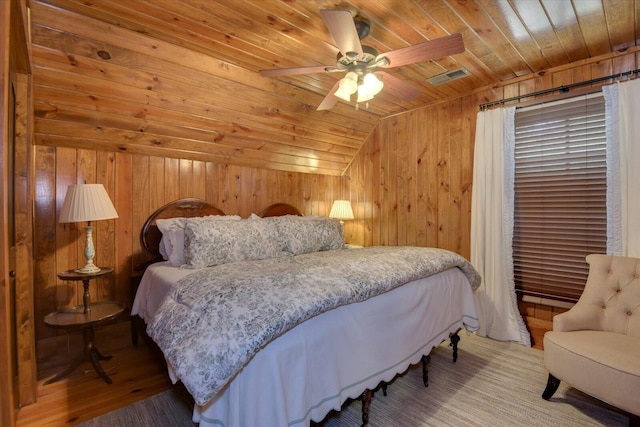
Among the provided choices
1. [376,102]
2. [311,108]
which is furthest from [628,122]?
[311,108]

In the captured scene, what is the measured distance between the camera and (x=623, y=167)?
233cm

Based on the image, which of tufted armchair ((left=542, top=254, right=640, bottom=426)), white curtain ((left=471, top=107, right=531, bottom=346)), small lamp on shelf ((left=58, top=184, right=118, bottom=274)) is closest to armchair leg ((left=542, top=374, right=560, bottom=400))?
tufted armchair ((left=542, top=254, right=640, bottom=426))

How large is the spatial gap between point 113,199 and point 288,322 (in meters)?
2.23

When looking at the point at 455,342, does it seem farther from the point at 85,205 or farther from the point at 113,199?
the point at 113,199

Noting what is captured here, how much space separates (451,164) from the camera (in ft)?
10.9

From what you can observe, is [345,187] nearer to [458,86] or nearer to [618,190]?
[458,86]

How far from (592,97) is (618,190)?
2.55ft

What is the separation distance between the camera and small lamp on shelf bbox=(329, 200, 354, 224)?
4.05 m

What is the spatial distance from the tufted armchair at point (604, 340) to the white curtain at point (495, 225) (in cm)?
72

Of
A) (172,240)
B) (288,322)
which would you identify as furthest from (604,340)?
(172,240)

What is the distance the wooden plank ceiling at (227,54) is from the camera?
183 centimetres

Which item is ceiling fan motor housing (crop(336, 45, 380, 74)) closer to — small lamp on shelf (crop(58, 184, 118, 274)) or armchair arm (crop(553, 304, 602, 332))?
small lamp on shelf (crop(58, 184, 118, 274))

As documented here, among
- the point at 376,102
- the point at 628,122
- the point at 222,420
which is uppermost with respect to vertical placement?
the point at 376,102

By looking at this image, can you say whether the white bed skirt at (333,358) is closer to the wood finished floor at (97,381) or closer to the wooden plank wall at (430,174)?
the wood finished floor at (97,381)
